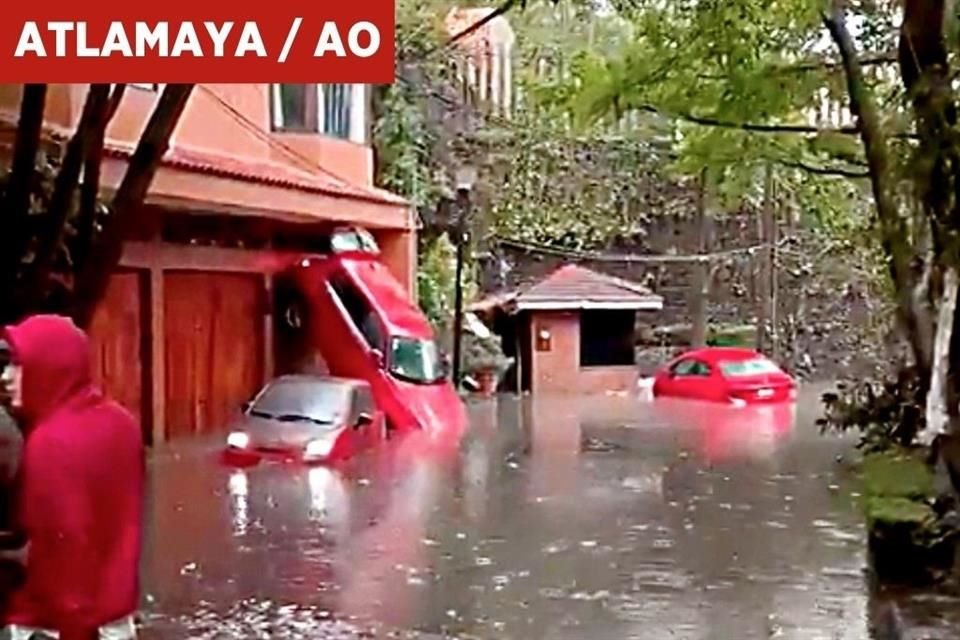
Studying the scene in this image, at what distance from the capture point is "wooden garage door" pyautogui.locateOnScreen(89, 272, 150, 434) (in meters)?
22.4

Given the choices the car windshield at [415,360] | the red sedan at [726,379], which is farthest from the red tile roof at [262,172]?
the red sedan at [726,379]

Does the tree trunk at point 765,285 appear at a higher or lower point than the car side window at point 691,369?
higher

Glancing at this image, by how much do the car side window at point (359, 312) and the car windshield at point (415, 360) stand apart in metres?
0.27

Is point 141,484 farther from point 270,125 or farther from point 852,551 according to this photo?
point 270,125

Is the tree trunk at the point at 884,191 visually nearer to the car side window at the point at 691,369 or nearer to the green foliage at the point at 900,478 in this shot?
the green foliage at the point at 900,478

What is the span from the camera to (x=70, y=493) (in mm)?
5191

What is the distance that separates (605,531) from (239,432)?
7950 mm

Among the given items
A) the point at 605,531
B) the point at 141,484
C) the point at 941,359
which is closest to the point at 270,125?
the point at 605,531

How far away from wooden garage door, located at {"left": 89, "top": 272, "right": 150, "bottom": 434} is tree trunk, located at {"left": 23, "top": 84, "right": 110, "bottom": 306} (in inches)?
481

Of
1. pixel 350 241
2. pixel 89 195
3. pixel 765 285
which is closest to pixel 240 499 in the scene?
pixel 89 195

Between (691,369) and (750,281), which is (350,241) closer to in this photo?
(691,369)

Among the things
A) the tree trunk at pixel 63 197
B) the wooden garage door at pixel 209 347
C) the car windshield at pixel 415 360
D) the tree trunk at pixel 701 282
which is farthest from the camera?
the tree trunk at pixel 701 282

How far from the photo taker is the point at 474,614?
1063 centimetres

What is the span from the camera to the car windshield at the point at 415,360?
26719mm
